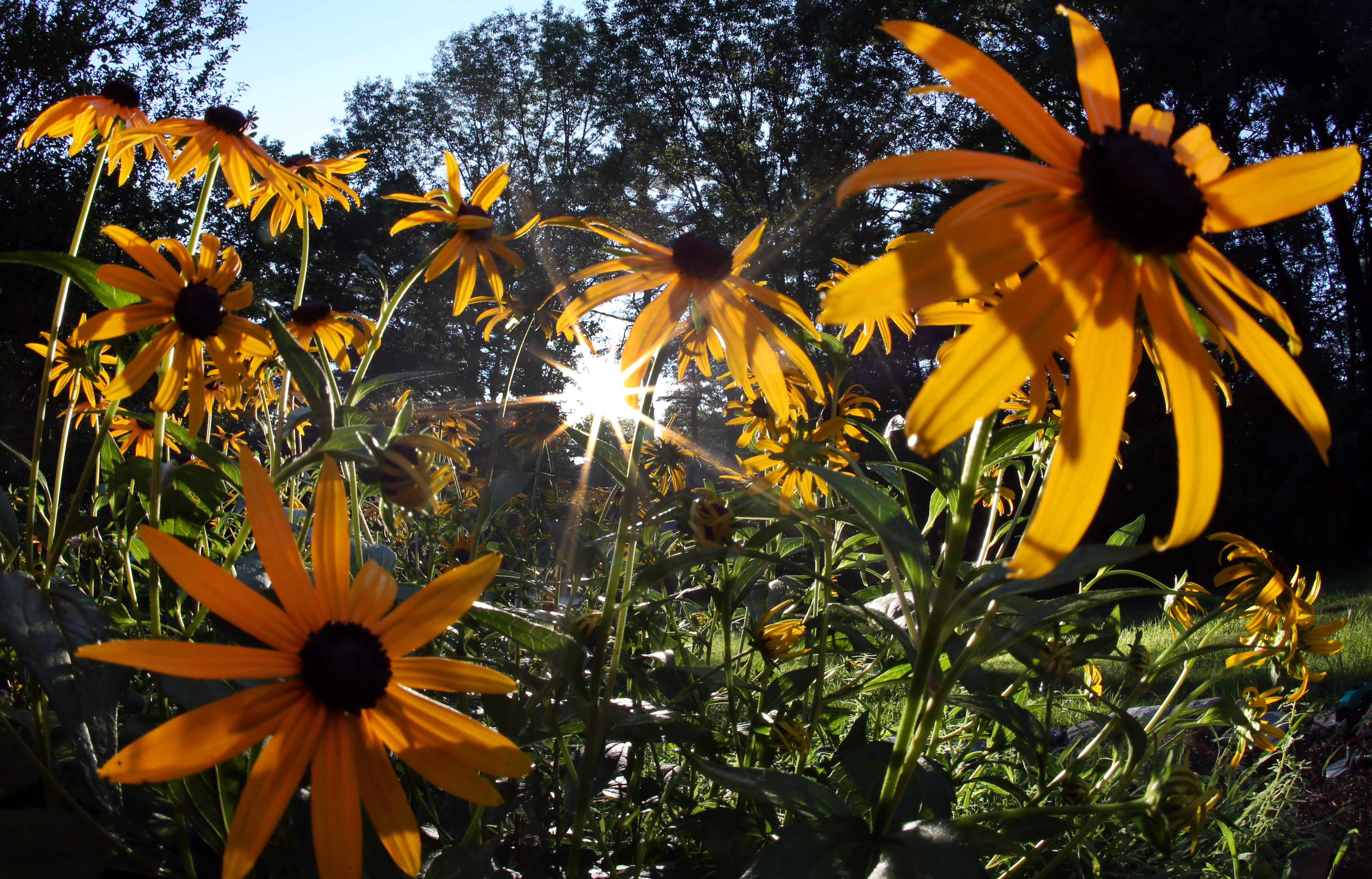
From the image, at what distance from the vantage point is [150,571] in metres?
0.92

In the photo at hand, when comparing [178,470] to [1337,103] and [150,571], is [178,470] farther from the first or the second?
[1337,103]

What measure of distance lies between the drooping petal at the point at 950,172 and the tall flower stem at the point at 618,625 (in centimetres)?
36

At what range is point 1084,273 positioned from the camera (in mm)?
566

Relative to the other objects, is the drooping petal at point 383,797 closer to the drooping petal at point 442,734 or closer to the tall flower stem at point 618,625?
the drooping petal at point 442,734

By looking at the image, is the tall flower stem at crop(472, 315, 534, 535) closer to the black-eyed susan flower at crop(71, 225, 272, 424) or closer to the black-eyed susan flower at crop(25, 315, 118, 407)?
the black-eyed susan flower at crop(71, 225, 272, 424)

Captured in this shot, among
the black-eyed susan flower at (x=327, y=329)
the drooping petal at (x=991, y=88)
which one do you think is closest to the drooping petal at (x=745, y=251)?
the drooping petal at (x=991, y=88)

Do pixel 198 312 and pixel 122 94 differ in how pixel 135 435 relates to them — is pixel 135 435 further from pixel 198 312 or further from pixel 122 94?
pixel 198 312

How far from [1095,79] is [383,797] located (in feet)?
2.97

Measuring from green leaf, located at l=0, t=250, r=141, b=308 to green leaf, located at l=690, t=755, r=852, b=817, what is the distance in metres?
0.83

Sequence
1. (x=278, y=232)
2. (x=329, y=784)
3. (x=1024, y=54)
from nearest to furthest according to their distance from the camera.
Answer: (x=329, y=784) → (x=278, y=232) → (x=1024, y=54)

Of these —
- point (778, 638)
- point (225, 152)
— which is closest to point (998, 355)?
point (778, 638)

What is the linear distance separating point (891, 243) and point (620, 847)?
2.96ft

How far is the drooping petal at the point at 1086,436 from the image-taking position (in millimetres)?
456

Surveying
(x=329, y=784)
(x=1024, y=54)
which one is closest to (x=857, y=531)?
(x=329, y=784)
